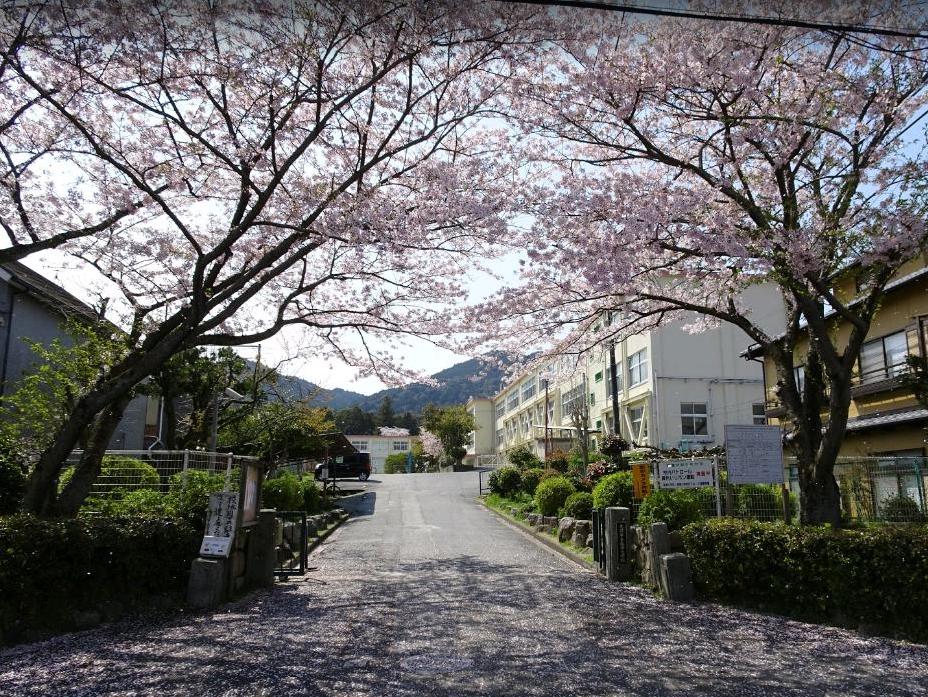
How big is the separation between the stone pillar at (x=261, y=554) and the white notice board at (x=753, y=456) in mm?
6581

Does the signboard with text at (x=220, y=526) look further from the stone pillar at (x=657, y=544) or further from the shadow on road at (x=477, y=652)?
the stone pillar at (x=657, y=544)

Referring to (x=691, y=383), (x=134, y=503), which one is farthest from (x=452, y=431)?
→ (x=134, y=503)

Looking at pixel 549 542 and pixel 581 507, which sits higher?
pixel 581 507

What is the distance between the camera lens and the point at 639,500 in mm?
12133

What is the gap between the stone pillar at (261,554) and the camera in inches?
374

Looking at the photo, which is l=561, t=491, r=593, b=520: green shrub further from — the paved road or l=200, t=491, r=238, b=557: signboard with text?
l=200, t=491, r=238, b=557: signboard with text

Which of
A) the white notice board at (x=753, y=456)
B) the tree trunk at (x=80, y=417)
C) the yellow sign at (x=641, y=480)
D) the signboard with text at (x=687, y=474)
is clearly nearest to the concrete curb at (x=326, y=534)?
the tree trunk at (x=80, y=417)

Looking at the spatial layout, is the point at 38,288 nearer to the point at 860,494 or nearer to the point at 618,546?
the point at 618,546

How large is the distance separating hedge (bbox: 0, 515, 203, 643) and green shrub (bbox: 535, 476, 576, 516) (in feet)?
34.6

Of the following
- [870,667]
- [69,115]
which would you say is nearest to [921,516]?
[870,667]

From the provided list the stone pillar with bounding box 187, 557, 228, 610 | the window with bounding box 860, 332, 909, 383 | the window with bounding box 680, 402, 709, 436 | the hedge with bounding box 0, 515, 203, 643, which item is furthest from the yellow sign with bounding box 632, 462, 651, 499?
the window with bounding box 680, 402, 709, 436

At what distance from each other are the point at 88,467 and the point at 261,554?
260cm

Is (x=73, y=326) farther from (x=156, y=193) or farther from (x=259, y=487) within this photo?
(x=259, y=487)

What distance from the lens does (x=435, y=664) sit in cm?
570
